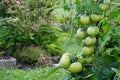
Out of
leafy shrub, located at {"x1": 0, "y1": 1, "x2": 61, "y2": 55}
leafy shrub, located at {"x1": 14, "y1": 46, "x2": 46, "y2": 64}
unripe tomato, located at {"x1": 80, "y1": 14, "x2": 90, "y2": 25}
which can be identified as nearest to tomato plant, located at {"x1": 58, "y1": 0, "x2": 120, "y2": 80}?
unripe tomato, located at {"x1": 80, "y1": 14, "x2": 90, "y2": 25}

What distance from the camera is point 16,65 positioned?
7223 millimetres

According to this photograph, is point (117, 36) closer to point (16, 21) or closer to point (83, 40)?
point (83, 40)

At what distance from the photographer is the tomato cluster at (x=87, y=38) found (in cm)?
196

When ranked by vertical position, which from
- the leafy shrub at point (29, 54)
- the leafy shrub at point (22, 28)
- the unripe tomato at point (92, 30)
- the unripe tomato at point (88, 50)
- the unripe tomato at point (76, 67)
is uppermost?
the unripe tomato at point (92, 30)

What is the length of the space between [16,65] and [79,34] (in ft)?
17.4

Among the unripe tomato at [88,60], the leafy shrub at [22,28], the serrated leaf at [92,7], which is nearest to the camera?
the serrated leaf at [92,7]

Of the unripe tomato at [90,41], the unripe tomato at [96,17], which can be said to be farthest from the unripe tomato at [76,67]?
the unripe tomato at [96,17]

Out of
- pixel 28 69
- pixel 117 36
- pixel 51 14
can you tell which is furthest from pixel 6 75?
pixel 117 36

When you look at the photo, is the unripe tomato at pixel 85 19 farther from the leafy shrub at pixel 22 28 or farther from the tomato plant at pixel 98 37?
the leafy shrub at pixel 22 28

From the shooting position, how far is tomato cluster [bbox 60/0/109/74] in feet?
6.44

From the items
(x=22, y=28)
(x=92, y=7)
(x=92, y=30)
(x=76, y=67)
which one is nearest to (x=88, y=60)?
(x=76, y=67)

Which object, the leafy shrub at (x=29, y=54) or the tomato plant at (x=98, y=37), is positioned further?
the leafy shrub at (x=29, y=54)

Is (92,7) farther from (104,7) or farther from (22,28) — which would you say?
(22,28)

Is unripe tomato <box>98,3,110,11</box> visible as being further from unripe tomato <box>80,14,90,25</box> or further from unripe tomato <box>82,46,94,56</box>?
unripe tomato <box>82,46,94,56</box>
